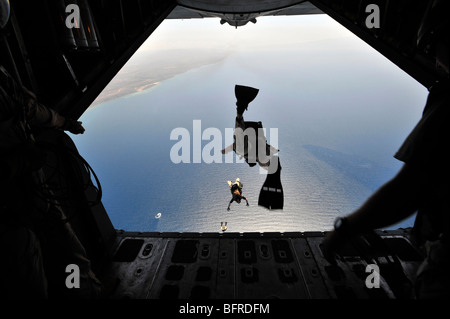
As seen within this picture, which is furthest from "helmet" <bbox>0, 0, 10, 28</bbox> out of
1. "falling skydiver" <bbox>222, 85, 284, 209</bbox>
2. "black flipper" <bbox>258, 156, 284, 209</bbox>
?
"black flipper" <bbox>258, 156, 284, 209</bbox>

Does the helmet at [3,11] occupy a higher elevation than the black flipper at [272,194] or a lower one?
higher

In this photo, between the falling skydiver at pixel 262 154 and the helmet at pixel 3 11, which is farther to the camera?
the falling skydiver at pixel 262 154

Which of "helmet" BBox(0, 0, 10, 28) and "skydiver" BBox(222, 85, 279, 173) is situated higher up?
"helmet" BBox(0, 0, 10, 28)

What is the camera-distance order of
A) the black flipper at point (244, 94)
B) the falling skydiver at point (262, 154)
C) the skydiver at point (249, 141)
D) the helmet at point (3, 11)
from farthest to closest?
the falling skydiver at point (262, 154) < the skydiver at point (249, 141) < the black flipper at point (244, 94) < the helmet at point (3, 11)

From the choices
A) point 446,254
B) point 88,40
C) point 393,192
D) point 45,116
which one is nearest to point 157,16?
point 88,40

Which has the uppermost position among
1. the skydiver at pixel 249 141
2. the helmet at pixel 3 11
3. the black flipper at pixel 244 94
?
the helmet at pixel 3 11

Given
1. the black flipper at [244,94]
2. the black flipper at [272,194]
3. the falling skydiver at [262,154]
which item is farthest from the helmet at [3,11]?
the black flipper at [272,194]

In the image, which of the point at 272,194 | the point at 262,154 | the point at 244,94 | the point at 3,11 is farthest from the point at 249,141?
the point at 3,11

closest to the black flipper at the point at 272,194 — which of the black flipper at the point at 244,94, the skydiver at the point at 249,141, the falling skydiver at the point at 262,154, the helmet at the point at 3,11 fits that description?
the falling skydiver at the point at 262,154

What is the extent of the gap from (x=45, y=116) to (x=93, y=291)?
2183 mm

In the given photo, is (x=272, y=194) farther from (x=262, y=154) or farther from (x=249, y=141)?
(x=249, y=141)

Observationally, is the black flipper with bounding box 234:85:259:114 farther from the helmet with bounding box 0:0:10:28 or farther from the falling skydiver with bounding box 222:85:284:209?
the helmet with bounding box 0:0:10:28

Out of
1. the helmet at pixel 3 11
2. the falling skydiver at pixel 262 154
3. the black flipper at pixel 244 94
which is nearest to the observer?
the helmet at pixel 3 11

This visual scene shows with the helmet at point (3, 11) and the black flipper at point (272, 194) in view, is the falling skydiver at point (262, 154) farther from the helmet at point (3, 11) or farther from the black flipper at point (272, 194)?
the helmet at point (3, 11)
